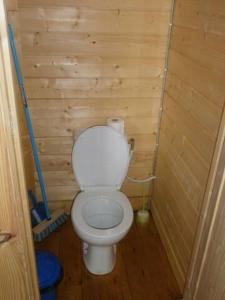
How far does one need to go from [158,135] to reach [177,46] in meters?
0.68

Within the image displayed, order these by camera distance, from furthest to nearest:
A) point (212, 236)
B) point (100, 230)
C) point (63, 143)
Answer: point (63, 143)
point (100, 230)
point (212, 236)

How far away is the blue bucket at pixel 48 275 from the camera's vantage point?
4.72 ft

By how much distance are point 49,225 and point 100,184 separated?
532 millimetres

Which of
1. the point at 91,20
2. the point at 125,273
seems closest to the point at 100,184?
the point at 125,273

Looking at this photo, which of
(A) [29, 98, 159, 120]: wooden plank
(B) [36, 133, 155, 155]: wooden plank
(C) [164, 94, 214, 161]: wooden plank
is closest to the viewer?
(C) [164, 94, 214, 161]: wooden plank

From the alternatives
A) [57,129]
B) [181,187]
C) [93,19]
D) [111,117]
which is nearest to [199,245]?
[181,187]

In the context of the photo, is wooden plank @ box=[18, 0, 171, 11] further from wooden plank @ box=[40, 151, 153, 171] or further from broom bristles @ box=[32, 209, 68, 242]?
broom bristles @ box=[32, 209, 68, 242]

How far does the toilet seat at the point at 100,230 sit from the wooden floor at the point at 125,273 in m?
0.36

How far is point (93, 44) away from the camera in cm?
178

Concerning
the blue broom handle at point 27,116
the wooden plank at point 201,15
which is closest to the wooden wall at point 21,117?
the blue broom handle at point 27,116

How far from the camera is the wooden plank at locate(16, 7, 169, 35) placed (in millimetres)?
1657

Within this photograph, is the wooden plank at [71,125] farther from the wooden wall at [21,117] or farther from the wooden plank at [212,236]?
the wooden plank at [212,236]

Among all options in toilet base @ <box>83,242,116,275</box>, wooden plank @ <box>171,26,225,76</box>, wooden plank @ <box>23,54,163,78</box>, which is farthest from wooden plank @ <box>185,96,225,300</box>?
wooden plank @ <box>23,54,163,78</box>

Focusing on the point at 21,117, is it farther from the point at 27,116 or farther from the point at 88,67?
the point at 88,67
